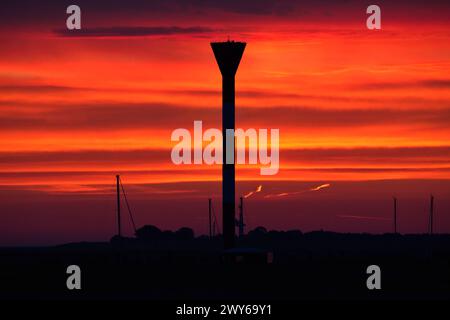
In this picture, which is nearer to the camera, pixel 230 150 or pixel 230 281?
pixel 230 281

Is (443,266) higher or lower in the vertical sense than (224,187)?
lower

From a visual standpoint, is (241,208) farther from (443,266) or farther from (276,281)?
(276,281)

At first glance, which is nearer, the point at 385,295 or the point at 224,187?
the point at 385,295

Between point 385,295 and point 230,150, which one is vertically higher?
point 230,150

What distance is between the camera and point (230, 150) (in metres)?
113

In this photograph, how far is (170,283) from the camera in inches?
3718
